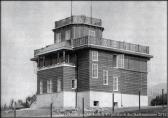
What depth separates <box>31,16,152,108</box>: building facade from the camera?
48.2 meters

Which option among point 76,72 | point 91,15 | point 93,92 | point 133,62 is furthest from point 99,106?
point 91,15

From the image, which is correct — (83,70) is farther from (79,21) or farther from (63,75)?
(79,21)

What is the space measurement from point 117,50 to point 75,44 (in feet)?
16.9

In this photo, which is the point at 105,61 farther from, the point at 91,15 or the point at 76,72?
the point at 91,15

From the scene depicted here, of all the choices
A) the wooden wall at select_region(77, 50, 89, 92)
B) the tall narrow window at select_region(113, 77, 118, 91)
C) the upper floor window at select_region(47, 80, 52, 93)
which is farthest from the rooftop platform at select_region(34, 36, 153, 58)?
the upper floor window at select_region(47, 80, 52, 93)

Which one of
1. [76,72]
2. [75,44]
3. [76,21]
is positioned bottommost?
[76,72]

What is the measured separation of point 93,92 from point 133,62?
8.07 m

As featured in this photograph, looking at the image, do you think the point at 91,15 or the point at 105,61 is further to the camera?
the point at 91,15

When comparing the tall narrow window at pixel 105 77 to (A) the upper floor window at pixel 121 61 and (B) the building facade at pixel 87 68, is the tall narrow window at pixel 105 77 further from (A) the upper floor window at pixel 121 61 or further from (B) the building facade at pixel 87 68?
(A) the upper floor window at pixel 121 61

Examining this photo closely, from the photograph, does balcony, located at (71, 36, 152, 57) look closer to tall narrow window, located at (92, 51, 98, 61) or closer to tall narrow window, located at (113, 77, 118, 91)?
tall narrow window, located at (92, 51, 98, 61)

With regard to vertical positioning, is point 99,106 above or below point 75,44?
below

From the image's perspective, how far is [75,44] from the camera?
162 feet

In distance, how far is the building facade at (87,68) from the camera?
48188 millimetres

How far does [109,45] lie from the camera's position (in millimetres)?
49625
